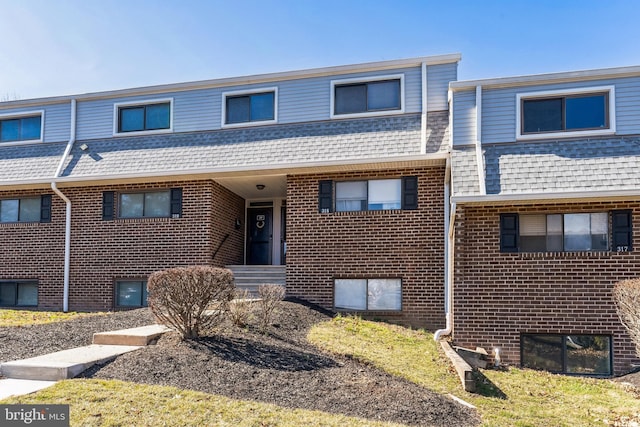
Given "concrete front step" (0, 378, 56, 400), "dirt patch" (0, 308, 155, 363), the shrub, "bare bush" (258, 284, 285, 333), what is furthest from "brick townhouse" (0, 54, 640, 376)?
"concrete front step" (0, 378, 56, 400)

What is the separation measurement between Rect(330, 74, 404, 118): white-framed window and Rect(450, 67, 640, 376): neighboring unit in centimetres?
301

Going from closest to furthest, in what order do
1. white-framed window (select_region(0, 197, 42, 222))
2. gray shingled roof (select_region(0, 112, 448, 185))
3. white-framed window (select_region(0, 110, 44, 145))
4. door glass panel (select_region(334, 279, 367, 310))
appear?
door glass panel (select_region(334, 279, 367, 310)) < gray shingled roof (select_region(0, 112, 448, 185)) < white-framed window (select_region(0, 197, 42, 222)) < white-framed window (select_region(0, 110, 44, 145))

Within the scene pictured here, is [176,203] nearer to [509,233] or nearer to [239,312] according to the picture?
[239,312]

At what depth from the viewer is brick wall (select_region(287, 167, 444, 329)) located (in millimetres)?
11453

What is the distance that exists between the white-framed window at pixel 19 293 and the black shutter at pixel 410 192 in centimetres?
980

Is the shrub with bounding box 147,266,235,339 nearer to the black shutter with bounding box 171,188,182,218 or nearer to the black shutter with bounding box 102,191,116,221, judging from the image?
the black shutter with bounding box 171,188,182,218

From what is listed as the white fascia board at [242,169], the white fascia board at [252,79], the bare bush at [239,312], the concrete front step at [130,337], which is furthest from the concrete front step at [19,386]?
the white fascia board at [252,79]

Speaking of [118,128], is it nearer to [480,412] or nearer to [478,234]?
[478,234]

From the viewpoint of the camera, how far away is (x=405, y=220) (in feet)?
38.3

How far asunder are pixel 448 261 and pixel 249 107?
6.48 m

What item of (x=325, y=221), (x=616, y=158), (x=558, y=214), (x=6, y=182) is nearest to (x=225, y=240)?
(x=325, y=221)

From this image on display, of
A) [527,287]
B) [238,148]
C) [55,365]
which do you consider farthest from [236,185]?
[55,365]

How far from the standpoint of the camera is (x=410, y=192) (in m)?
11.7
